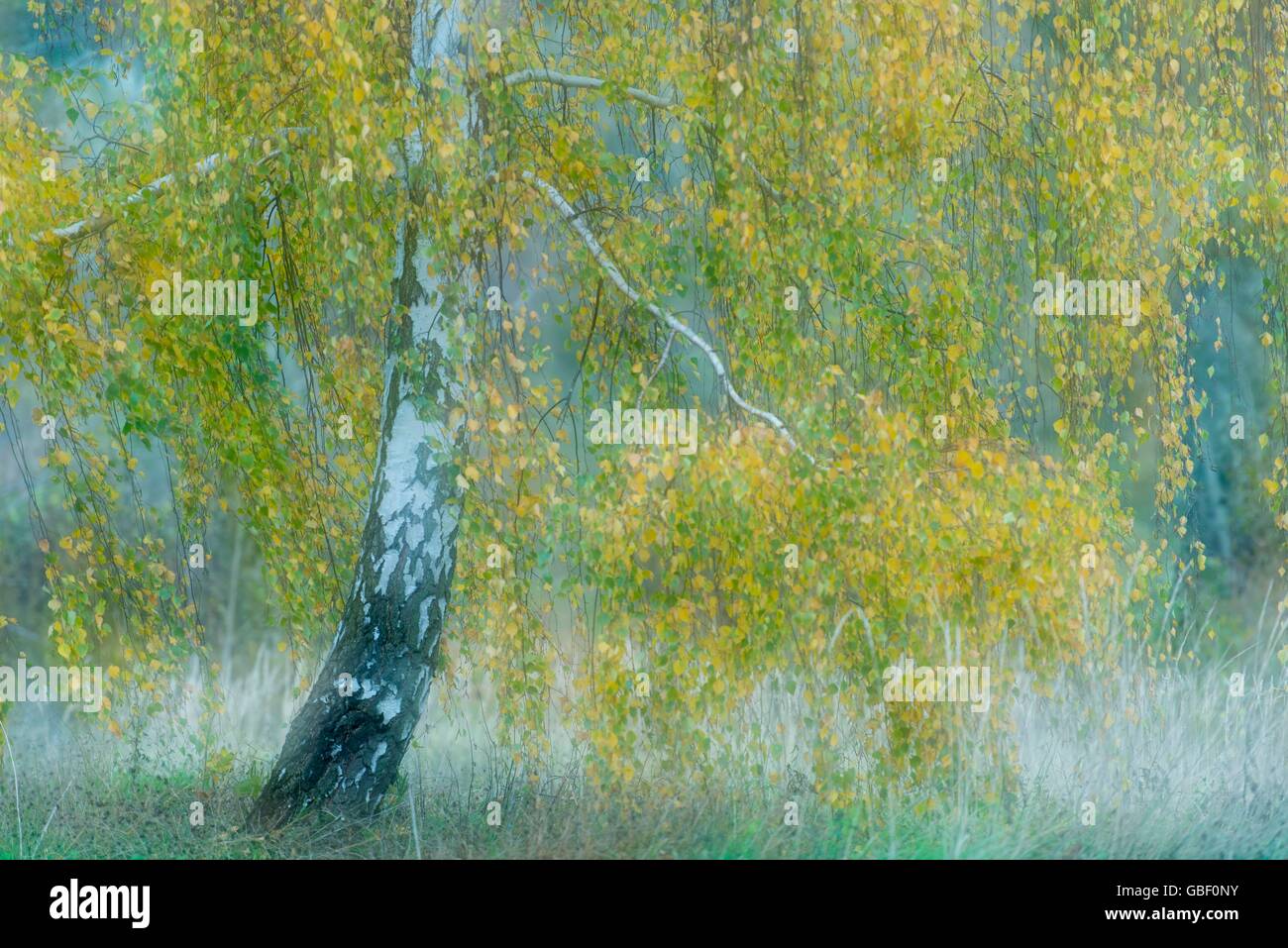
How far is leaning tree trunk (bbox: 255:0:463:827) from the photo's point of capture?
4414 mm

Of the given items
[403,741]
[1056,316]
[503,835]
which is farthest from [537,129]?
[503,835]

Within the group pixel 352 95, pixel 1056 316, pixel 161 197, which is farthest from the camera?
pixel 1056 316

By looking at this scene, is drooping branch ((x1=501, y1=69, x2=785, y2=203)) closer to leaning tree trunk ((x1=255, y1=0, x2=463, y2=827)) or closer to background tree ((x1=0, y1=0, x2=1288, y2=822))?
background tree ((x1=0, y1=0, x2=1288, y2=822))

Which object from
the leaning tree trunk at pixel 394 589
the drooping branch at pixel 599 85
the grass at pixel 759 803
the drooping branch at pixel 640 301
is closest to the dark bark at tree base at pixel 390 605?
the leaning tree trunk at pixel 394 589

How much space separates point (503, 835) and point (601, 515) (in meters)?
1.47

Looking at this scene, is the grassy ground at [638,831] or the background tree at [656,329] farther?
the grassy ground at [638,831]

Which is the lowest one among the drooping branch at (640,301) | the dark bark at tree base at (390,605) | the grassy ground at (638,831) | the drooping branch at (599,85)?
the grassy ground at (638,831)

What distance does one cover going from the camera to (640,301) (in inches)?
171

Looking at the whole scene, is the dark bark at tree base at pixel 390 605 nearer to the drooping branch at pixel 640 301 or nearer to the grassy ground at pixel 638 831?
the grassy ground at pixel 638 831

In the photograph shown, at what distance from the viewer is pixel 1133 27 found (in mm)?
4648

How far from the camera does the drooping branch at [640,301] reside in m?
4.14

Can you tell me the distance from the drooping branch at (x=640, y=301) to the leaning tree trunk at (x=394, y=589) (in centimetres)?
52
